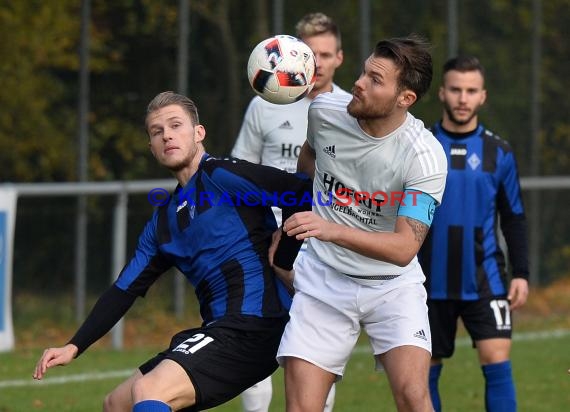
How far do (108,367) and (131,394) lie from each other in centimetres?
436

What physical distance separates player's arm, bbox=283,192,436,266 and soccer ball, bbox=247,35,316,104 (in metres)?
0.95

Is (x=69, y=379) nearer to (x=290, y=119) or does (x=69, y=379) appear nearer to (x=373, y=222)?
(x=290, y=119)

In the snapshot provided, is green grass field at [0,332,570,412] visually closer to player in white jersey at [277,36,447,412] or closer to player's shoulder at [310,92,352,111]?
player in white jersey at [277,36,447,412]

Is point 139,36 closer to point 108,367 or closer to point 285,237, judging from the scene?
point 108,367

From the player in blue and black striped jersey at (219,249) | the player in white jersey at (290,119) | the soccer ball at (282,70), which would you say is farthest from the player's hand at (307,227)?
the player in white jersey at (290,119)

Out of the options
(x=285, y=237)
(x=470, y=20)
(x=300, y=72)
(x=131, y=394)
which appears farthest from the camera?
(x=470, y=20)

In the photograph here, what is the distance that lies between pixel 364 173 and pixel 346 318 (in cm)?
62

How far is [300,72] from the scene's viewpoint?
5934 mm

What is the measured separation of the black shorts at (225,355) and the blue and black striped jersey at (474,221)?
1746 mm

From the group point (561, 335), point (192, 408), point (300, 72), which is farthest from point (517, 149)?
point (192, 408)

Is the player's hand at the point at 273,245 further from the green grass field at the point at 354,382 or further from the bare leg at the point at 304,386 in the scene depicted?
the green grass field at the point at 354,382

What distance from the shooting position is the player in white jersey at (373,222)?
5.36 metres

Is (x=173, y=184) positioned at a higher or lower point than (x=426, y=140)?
lower

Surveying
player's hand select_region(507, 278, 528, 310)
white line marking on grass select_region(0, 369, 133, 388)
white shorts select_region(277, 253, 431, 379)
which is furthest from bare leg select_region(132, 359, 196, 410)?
white line marking on grass select_region(0, 369, 133, 388)
